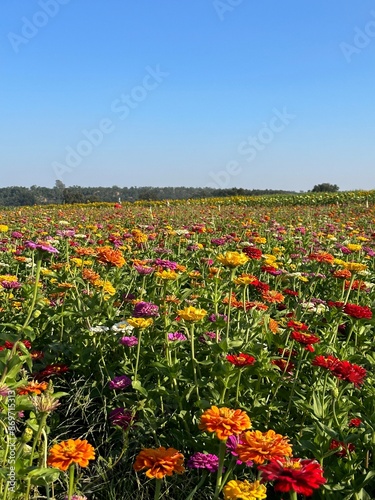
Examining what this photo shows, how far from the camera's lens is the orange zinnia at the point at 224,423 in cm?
125

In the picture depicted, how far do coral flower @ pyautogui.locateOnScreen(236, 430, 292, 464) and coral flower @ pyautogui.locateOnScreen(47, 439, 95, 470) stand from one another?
41 cm

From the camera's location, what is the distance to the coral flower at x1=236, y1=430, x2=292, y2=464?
1.12 meters

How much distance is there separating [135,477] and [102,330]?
2.60 ft

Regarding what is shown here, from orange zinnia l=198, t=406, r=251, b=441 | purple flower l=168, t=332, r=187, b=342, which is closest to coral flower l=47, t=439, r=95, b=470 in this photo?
orange zinnia l=198, t=406, r=251, b=441

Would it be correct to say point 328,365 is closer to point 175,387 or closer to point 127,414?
point 175,387

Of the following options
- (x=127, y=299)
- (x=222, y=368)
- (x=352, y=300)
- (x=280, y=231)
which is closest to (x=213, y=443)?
(x=222, y=368)

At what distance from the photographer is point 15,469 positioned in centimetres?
138

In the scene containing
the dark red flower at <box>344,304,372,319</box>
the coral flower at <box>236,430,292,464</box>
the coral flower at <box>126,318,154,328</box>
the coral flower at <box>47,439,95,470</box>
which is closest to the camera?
the coral flower at <box>236,430,292,464</box>

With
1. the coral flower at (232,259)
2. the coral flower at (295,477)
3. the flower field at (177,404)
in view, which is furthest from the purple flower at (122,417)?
the coral flower at (295,477)

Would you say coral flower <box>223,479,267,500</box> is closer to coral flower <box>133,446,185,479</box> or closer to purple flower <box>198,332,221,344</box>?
coral flower <box>133,446,185,479</box>

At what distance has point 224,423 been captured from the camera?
50.1 inches

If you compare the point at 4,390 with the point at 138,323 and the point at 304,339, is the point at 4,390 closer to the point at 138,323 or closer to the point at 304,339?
the point at 138,323

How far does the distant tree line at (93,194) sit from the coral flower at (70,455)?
35.3 m

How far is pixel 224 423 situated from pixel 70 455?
42 cm
